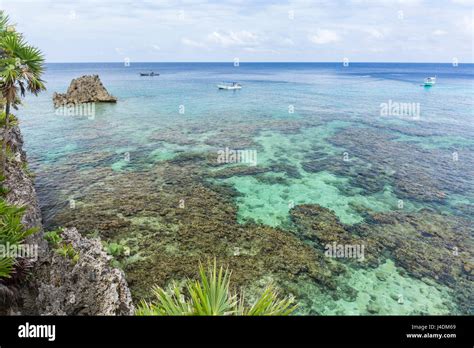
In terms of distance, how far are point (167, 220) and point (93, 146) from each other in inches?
828

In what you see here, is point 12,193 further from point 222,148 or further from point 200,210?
point 222,148

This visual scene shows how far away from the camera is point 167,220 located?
18.6 meters

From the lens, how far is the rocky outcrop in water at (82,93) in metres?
57.2

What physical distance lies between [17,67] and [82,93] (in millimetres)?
52534

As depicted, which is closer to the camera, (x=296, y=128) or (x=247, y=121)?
(x=296, y=128)

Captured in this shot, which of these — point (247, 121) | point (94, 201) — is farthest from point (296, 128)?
point (94, 201)

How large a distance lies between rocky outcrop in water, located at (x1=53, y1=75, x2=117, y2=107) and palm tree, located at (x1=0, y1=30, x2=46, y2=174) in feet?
169

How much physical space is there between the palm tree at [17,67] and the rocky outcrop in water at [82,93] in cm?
5157

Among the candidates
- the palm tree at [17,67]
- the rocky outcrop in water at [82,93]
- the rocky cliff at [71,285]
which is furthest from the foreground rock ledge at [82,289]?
the rocky outcrop in water at [82,93]

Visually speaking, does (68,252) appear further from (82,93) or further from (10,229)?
(82,93)

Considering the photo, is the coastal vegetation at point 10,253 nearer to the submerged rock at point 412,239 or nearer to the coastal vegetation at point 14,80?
the coastal vegetation at point 14,80

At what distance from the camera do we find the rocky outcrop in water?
Answer: 5719 centimetres

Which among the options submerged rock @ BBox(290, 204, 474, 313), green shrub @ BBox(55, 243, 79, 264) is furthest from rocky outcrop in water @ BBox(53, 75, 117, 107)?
submerged rock @ BBox(290, 204, 474, 313)
